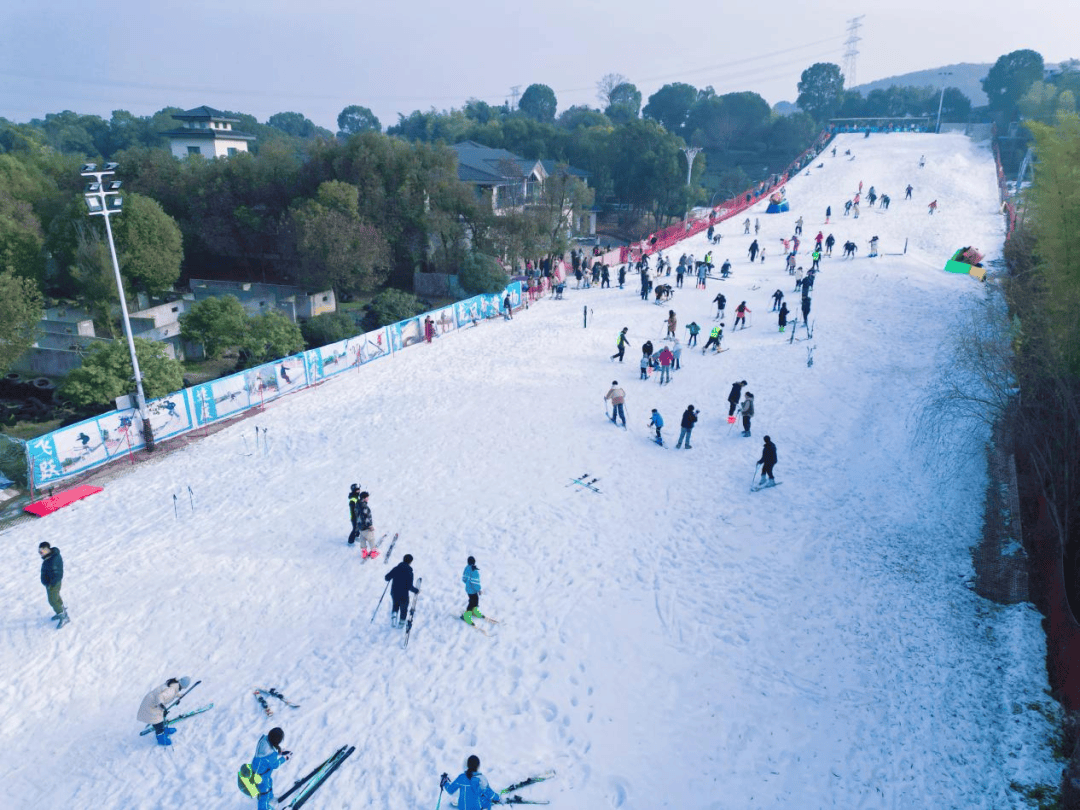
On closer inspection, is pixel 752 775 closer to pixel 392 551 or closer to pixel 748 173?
pixel 392 551

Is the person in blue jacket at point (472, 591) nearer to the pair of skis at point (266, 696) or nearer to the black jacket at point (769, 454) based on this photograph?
the pair of skis at point (266, 696)

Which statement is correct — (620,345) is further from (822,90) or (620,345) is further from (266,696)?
(822,90)

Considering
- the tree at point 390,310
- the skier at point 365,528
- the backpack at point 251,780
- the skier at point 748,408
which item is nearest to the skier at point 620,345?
the skier at point 748,408

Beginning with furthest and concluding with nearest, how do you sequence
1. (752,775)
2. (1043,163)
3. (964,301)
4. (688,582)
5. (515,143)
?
(515,143) → (964,301) → (1043,163) → (688,582) → (752,775)

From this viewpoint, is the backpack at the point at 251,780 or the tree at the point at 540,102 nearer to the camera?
the backpack at the point at 251,780

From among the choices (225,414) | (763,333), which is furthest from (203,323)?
(763,333)

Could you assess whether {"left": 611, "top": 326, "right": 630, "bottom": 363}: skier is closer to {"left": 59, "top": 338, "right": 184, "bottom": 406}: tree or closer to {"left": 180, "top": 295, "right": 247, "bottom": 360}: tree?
{"left": 59, "top": 338, "right": 184, "bottom": 406}: tree
